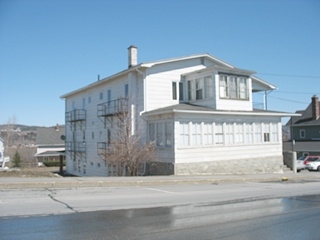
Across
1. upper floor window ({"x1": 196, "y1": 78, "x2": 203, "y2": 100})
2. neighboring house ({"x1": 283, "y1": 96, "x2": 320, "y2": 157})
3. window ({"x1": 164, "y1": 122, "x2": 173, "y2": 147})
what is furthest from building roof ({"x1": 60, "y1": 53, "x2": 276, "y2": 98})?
neighboring house ({"x1": 283, "y1": 96, "x2": 320, "y2": 157})

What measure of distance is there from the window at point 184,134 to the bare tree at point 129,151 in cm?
210

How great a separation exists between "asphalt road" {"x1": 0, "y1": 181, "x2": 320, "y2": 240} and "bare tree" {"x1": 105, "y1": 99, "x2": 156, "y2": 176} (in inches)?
350

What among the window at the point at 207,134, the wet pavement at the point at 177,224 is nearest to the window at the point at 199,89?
the window at the point at 207,134

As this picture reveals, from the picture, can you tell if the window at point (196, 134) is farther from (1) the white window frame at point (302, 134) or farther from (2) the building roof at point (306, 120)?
(1) the white window frame at point (302, 134)

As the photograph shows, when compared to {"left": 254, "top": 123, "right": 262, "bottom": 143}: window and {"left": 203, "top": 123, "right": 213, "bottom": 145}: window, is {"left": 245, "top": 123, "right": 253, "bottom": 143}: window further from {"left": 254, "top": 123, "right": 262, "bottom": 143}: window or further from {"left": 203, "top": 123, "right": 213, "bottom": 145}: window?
{"left": 203, "top": 123, "right": 213, "bottom": 145}: window

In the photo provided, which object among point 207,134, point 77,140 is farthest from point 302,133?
point 207,134

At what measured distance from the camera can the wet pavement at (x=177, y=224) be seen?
7.19 metres

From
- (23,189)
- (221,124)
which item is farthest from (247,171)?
(23,189)

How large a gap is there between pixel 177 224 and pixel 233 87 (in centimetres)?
1806

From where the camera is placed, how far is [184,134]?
2222cm

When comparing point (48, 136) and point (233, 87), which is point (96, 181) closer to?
point (233, 87)

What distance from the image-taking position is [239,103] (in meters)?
25.3

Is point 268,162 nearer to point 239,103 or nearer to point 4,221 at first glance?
point 239,103

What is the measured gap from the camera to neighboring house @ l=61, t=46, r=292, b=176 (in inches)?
882
